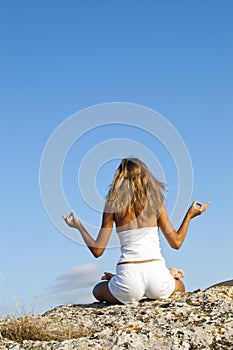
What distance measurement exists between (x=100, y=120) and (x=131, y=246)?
71.1 inches

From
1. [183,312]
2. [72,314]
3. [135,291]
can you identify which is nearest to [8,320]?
[72,314]

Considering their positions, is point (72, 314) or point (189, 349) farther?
point (72, 314)

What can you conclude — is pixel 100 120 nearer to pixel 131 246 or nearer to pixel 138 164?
pixel 138 164

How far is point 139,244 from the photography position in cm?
877

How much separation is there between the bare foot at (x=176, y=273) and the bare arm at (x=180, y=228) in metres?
0.35

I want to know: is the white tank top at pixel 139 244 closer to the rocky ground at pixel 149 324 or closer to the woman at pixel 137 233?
the woman at pixel 137 233

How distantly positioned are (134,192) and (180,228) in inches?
32.5

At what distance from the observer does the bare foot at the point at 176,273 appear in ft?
30.0

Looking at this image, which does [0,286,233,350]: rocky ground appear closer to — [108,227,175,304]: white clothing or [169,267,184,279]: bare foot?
[108,227,175,304]: white clothing

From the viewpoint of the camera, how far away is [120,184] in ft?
29.5

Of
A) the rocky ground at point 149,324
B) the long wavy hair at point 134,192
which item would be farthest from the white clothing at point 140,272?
the long wavy hair at point 134,192

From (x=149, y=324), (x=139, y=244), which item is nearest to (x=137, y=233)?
(x=139, y=244)

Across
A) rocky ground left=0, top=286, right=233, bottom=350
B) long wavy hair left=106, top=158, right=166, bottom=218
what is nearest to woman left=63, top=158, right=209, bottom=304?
long wavy hair left=106, top=158, right=166, bottom=218

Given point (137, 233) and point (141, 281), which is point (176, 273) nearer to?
point (141, 281)
